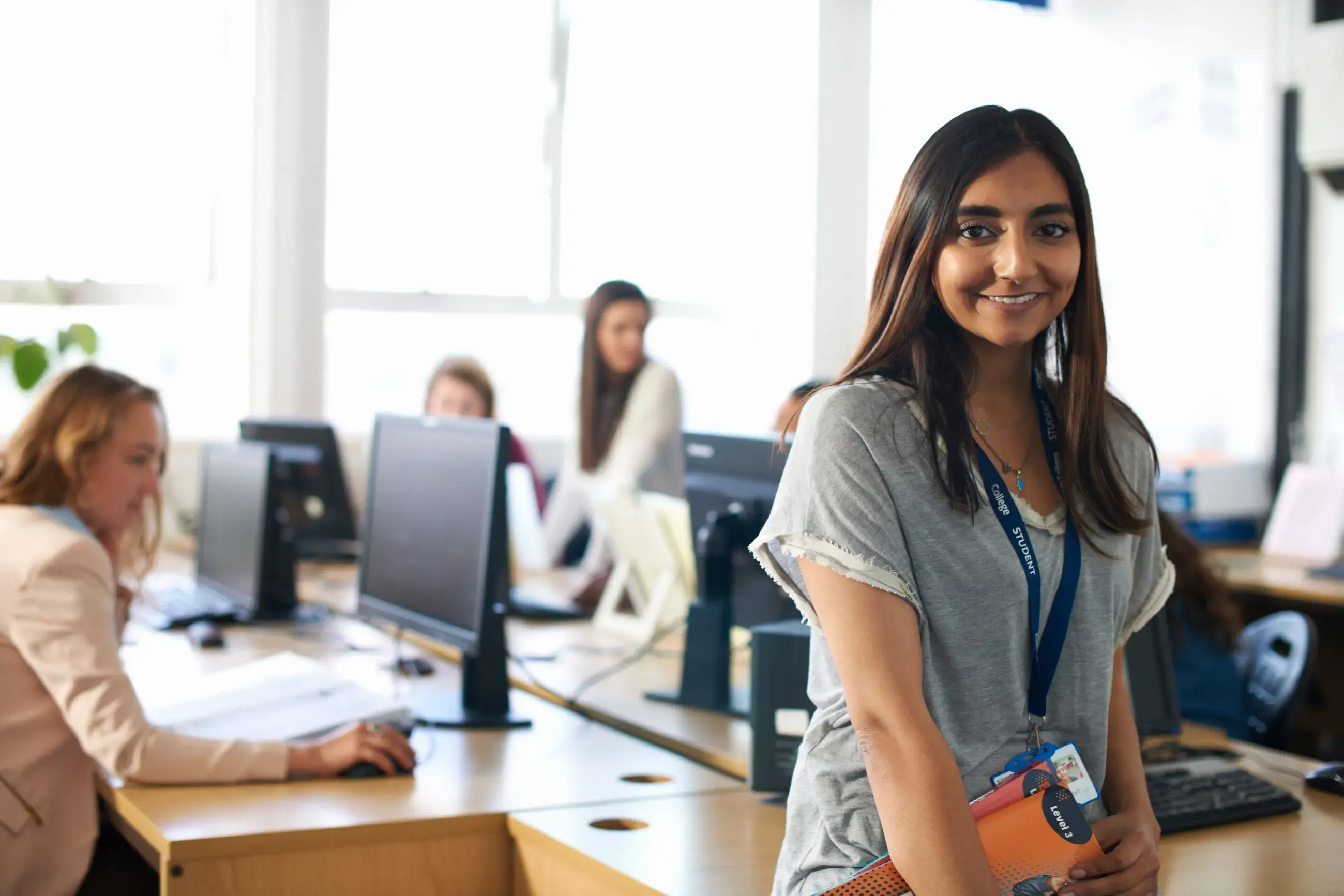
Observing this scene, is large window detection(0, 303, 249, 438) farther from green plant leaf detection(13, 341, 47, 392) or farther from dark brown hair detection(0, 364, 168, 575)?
dark brown hair detection(0, 364, 168, 575)

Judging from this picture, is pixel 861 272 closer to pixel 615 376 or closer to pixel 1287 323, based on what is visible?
pixel 1287 323

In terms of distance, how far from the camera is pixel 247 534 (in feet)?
10.4

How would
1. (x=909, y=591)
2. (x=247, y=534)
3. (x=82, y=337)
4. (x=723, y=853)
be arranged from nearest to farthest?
(x=909, y=591) → (x=723, y=853) → (x=247, y=534) → (x=82, y=337)

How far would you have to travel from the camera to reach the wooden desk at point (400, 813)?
169 cm

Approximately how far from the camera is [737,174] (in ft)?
20.9

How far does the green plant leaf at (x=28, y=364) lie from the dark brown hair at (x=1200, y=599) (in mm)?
3414

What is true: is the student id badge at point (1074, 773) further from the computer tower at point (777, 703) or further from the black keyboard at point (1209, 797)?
the computer tower at point (777, 703)

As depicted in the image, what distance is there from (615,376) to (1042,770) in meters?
3.22

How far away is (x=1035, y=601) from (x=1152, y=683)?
39.6 inches

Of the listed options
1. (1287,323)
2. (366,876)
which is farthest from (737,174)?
(366,876)

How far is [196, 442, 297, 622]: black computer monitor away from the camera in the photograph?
312cm

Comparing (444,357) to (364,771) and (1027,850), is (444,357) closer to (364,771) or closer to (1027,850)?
(364,771)

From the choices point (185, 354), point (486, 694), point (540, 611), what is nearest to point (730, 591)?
point (486, 694)

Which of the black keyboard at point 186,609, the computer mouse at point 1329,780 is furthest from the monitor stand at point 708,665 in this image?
the black keyboard at point 186,609
